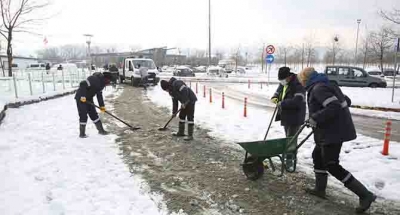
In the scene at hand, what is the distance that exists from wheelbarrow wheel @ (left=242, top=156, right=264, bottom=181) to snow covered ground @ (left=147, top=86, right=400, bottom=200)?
1.07 m

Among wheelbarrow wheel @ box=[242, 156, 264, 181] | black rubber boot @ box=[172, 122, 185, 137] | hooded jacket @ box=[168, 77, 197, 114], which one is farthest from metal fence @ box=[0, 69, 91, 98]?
wheelbarrow wheel @ box=[242, 156, 264, 181]

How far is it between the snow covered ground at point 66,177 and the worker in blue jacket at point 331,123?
7.25ft

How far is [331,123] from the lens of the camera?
12.2ft

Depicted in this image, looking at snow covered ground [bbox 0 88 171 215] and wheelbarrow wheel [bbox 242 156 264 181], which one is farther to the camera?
wheelbarrow wheel [bbox 242 156 264 181]

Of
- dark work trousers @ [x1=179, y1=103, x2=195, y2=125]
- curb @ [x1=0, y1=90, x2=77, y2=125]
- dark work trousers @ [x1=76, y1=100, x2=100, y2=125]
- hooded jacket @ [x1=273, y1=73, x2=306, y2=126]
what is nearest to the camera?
hooded jacket @ [x1=273, y1=73, x2=306, y2=126]

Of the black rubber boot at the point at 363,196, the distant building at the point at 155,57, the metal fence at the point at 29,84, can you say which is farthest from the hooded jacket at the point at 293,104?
the distant building at the point at 155,57

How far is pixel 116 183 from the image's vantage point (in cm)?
458

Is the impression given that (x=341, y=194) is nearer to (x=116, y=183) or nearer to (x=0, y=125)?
(x=116, y=183)

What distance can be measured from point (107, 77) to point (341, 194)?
5.62 metres

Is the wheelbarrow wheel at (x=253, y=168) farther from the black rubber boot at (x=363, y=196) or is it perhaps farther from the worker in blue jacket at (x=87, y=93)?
the worker in blue jacket at (x=87, y=93)

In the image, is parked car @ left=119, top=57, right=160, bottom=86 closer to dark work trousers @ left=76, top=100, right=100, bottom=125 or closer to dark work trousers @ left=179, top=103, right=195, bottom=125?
dark work trousers @ left=76, top=100, right=100, bottom=125

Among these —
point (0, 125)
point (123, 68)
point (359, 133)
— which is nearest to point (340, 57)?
point (123, 68)

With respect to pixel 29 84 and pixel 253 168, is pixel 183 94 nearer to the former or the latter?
pixel 253 168

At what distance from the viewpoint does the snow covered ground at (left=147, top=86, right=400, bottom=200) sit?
4.65 meters
